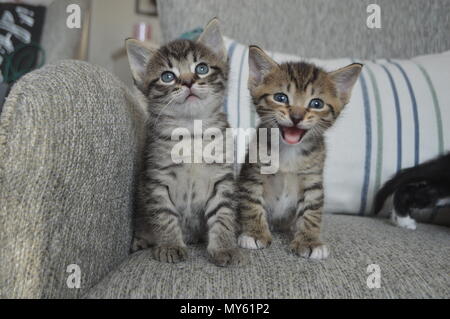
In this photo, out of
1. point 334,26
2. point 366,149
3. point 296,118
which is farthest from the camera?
point 334,26

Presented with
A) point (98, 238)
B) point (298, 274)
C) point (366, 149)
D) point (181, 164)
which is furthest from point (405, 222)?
point (98, 238)

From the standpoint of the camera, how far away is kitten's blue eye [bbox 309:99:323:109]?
86 centimetres

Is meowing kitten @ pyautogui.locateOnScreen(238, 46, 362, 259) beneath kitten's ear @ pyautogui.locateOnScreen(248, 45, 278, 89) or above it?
beneath

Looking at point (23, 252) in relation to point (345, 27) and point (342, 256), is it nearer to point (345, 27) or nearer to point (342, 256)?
point (342, 256)

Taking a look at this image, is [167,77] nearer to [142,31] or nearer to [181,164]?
[181,164]

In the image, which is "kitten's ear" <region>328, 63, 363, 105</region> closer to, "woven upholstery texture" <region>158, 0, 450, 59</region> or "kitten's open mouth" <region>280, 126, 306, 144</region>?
"kitten's open mouth" <region>280, 126, 306, 144</region>

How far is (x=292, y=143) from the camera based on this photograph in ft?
2.78

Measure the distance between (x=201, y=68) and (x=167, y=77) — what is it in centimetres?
8

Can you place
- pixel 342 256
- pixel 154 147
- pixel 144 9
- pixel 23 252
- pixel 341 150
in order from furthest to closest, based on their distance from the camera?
pixel 144 9 < pixel 341 150 < pixel 154 147 < pixel 342 256 < pixel 23 252

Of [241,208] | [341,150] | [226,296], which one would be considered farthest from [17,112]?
[341,150]

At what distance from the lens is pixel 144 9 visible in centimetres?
289

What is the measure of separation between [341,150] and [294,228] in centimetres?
33

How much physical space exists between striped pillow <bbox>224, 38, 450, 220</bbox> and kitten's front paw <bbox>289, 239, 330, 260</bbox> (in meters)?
0.38

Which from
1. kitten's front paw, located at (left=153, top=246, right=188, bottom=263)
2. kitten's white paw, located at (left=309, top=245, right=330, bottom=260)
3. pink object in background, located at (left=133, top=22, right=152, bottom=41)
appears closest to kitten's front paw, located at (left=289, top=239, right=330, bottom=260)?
kitten's white paw, located at (left=309, top=245, right=330, bottom=260)
